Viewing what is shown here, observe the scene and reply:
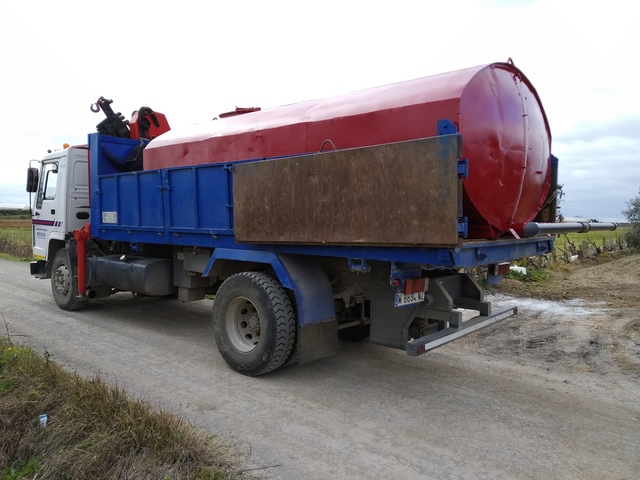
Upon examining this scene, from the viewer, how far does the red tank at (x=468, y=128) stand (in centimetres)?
423

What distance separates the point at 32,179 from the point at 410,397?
810cm

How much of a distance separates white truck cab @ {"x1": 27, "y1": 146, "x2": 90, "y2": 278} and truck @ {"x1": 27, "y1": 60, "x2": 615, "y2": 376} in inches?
84.1

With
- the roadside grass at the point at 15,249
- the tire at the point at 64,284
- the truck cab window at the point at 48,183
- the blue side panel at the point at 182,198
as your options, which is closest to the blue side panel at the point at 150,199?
the blue side panel at the point at 182,198

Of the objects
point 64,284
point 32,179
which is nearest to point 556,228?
point 64,284

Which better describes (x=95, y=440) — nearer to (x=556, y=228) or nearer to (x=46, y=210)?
(x=556, y=228)

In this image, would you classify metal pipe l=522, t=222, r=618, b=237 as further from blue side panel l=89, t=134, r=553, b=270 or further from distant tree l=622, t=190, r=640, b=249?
distant tree l=622, t=190, r=640, b=249

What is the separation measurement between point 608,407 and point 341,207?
303cm

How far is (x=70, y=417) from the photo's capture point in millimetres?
3574

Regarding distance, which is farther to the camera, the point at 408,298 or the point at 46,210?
the point at 46,210

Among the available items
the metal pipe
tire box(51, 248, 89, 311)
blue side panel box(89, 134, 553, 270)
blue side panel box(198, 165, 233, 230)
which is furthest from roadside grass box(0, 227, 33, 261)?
the metal pipe

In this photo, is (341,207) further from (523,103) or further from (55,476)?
(55,476)

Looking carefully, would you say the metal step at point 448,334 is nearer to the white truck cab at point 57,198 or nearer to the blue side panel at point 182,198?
the blue side panel at point 182,198

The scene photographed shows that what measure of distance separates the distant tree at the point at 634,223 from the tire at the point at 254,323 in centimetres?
1953

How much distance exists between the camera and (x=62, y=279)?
8.45 metres
